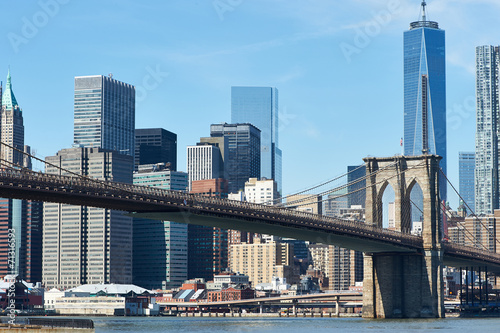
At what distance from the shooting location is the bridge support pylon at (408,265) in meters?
108

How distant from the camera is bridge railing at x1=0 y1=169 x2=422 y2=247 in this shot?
76844 mm

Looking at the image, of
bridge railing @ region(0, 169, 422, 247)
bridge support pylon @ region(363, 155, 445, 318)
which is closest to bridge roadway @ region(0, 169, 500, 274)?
bridge railing @ region(0, 169, 422, 247)

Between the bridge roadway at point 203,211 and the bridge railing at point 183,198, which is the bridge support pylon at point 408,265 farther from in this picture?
the bridge railing at point 183,198

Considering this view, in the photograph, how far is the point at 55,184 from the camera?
76.1m

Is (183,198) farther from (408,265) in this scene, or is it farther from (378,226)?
(408,265)

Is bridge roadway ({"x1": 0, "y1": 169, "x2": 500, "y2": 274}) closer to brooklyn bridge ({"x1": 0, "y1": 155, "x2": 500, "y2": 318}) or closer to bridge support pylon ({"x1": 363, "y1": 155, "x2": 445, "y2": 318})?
brooklyn bridge ({"x1": 0, "y1": 155, "x2": 500, "y2": 318})

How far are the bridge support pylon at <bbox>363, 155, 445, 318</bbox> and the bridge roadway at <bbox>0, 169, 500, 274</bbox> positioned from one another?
5.37ft

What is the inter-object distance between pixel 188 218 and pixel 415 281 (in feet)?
99.8

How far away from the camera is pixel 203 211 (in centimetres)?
8938

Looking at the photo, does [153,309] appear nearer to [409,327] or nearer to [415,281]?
[415,281]

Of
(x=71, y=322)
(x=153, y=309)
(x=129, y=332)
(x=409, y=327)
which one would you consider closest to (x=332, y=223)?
(x=409, y=327)

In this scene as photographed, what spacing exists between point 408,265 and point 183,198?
108 ft

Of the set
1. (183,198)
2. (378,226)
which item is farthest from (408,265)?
(183,198)

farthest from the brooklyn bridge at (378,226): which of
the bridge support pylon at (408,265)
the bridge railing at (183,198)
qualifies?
the bridge railing at (183,198)
